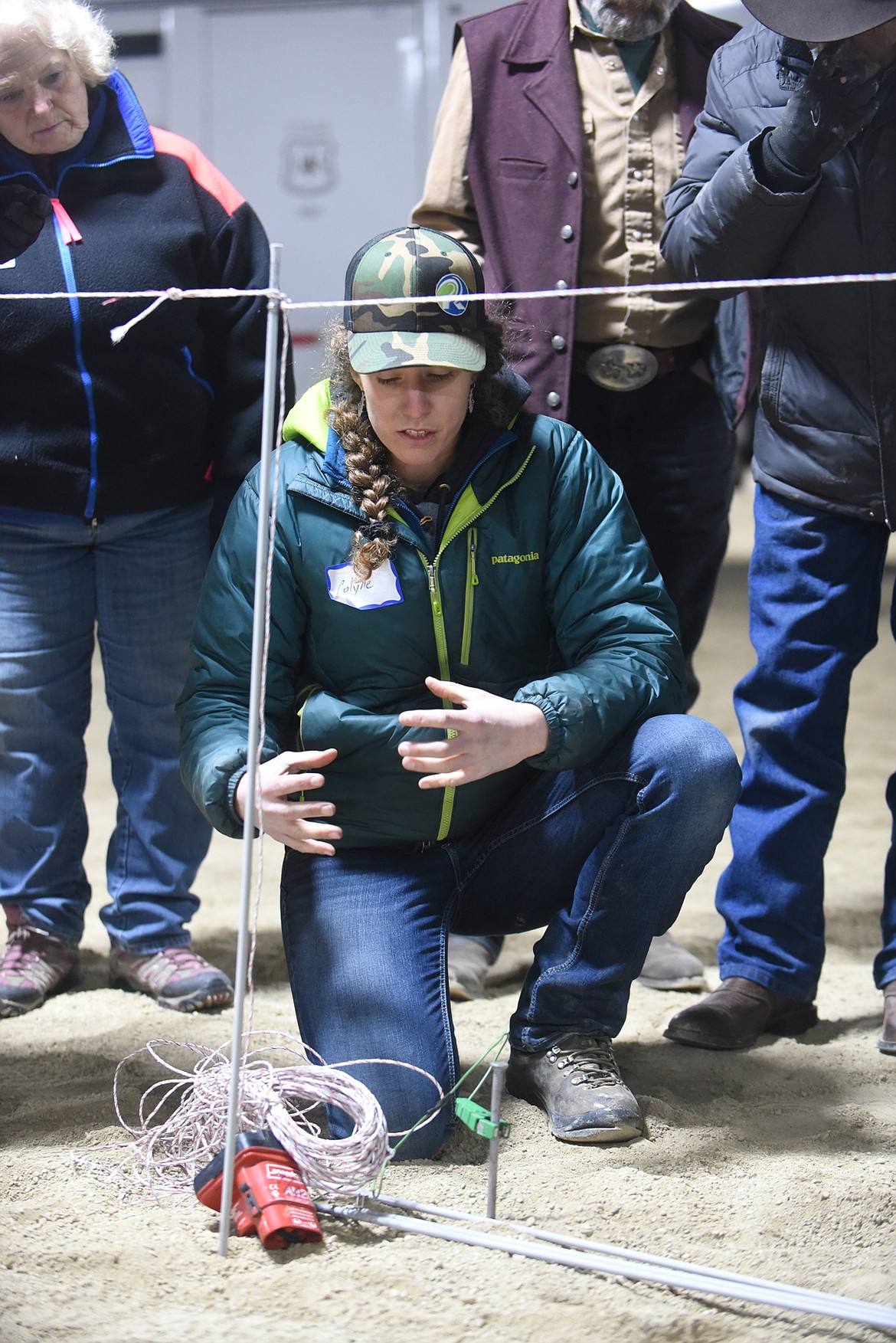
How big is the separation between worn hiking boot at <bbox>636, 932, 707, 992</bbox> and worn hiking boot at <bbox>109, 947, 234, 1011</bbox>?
74cm

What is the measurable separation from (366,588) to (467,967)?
0.87 meters

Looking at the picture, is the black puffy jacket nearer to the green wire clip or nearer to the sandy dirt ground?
the sandy dirt ground

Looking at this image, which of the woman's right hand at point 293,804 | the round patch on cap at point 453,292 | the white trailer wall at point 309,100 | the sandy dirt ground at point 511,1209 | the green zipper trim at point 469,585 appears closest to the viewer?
the sandy dirt ground at point 511,1209

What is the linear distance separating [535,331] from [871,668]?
3.40 metres

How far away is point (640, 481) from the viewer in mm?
2430

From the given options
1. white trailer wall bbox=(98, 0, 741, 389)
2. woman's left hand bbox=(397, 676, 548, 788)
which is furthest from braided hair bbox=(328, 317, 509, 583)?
white trailer wall bbox=(98, 0, 741, 389)

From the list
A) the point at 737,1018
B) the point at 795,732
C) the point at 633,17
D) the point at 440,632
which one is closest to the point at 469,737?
the point at 440,632

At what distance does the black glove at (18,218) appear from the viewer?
86.6 inches

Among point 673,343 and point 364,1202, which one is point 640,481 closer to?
point 673,343

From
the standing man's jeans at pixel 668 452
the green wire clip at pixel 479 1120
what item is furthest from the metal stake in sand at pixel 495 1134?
the standing man's jeans at pixel 668 452

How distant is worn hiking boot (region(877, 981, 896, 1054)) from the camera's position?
220 cm

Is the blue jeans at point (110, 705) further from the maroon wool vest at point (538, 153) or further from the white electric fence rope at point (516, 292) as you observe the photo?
the maroon wool vest at point (538, 153)

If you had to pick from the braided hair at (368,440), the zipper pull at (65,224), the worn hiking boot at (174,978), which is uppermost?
the zipper pull at (65,224)

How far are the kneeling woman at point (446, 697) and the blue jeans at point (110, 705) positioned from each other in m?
0.45
